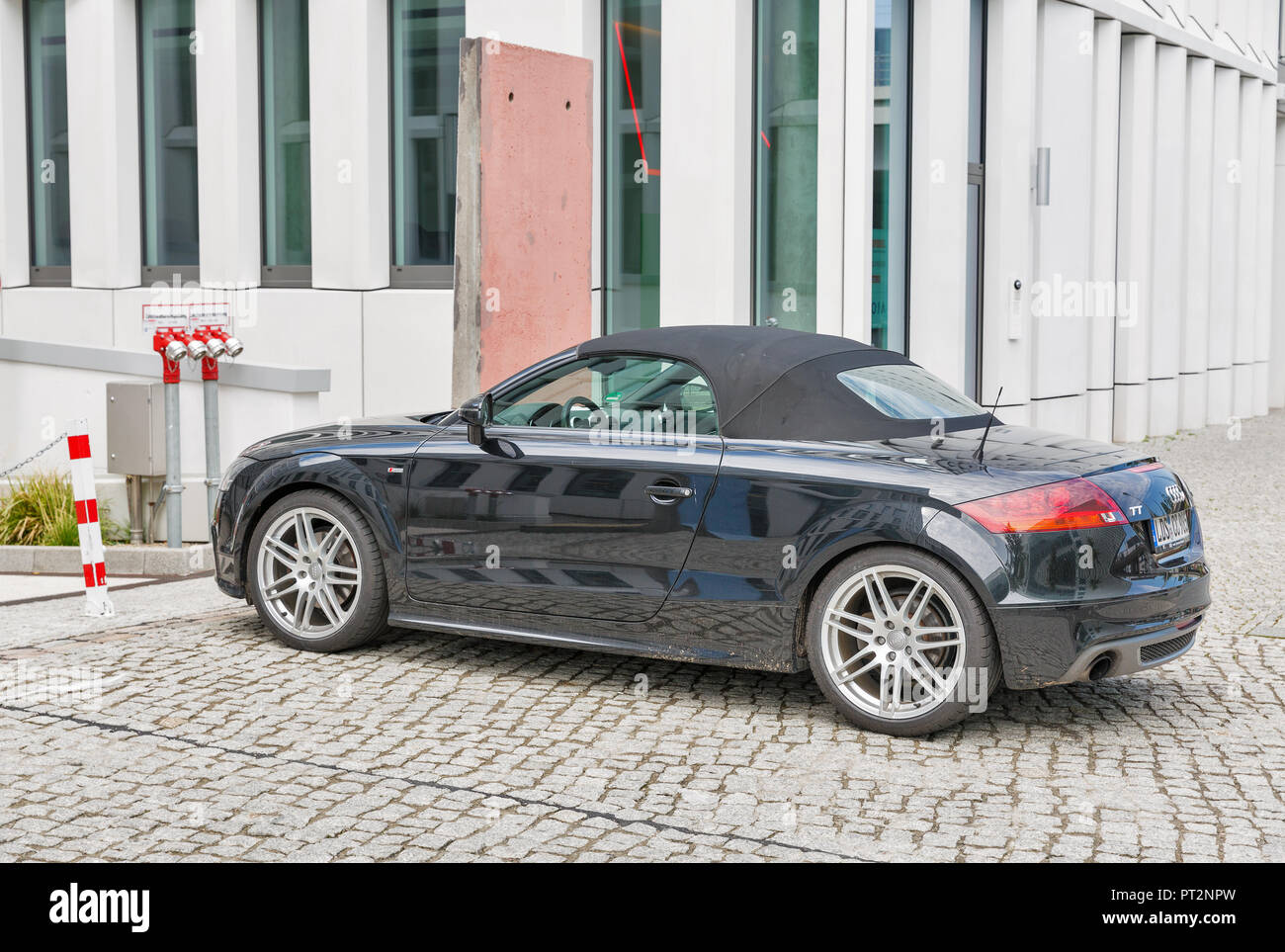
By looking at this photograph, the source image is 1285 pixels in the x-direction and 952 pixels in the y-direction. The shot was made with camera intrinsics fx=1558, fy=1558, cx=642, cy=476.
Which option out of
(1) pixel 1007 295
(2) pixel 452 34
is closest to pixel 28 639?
(2) pixel 452 34

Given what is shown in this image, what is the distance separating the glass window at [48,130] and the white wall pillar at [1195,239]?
53.4 ft

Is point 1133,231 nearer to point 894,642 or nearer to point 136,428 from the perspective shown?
point 136,428

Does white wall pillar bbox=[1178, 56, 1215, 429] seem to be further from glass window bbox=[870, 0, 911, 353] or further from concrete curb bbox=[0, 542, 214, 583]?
concrete curb bbox=[0, 542, 214, 583]

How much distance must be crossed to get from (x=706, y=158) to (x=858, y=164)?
4.69 ft

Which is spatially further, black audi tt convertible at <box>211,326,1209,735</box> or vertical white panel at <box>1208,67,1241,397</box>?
vertical white panel at <box>1208,67,1241,397</box>

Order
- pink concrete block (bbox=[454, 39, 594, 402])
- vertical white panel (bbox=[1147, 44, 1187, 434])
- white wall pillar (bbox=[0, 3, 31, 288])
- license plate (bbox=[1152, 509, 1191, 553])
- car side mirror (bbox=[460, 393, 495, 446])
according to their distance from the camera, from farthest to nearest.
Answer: vertical white panel (bbox=[1147, 44, 1187, 434]) < white wall pillar (bbox=[0, 3, 31, 288]) < pink concrete block (bbox=[454, 39, 594, 402]) < car side mirror (bbox=[460, 393, 495, 446]) < license plate (bbox=[1152, 509, 1191, 553])

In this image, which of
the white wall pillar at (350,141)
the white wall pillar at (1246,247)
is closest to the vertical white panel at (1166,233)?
the white wall pillar at (1246,247)

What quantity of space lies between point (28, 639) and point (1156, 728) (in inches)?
205

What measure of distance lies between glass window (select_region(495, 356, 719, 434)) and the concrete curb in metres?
3.75

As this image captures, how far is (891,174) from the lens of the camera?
15.7 metres

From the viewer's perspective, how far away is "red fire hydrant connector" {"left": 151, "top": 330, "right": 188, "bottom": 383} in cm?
993

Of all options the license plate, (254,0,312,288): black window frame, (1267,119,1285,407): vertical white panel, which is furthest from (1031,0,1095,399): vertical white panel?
(1267,119,1285,407): vertical white panel

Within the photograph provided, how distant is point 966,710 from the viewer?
18.6ft

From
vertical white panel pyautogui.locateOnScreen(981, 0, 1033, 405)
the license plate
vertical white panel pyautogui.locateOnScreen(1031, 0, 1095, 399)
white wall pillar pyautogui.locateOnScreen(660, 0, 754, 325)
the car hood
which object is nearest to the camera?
the license plate
